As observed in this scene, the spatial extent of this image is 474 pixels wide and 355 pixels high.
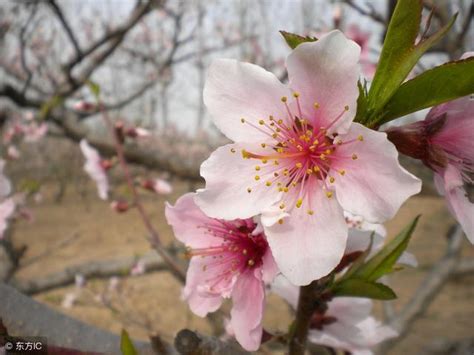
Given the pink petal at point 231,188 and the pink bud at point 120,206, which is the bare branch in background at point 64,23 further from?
the pink petal at point 231,188

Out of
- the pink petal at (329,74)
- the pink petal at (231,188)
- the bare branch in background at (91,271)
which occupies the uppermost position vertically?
the pink petal at (329,74)

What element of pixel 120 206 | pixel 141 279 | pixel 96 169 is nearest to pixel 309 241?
pixel 120 206

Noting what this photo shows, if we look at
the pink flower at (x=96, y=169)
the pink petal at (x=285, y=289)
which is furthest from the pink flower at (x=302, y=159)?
the pink flower at (x=96, y=169)

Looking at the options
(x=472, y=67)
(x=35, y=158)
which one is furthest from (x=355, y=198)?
(x=35, y=158)

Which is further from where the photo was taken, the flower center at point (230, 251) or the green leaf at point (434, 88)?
the flower center at point (230, 251)

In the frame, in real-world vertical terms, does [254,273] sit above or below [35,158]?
above

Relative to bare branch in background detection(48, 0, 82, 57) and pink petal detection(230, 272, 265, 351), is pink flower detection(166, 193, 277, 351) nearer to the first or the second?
pink petal detection(230, 272, 265, 351)

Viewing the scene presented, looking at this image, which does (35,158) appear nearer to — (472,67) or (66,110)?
(66,110)
